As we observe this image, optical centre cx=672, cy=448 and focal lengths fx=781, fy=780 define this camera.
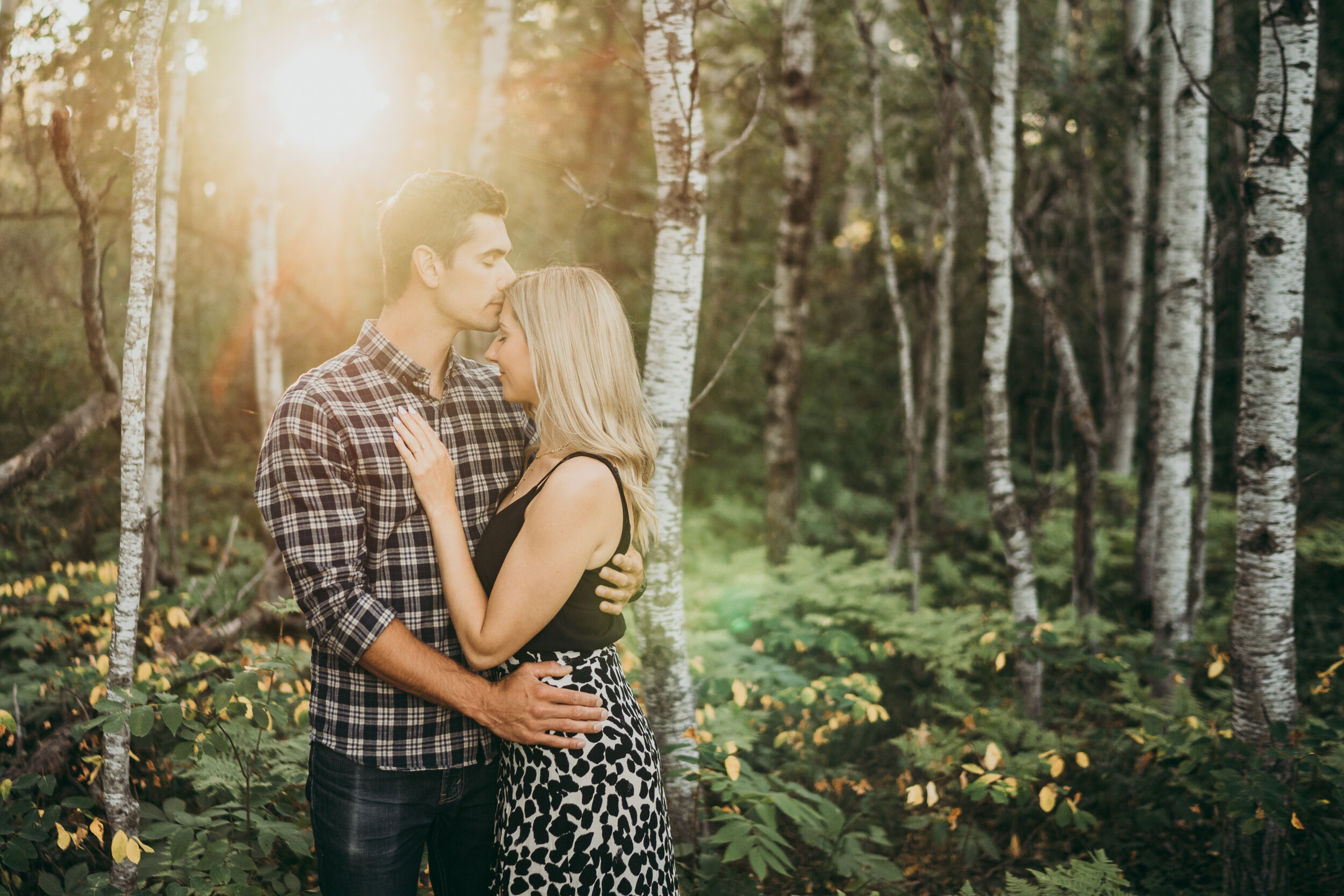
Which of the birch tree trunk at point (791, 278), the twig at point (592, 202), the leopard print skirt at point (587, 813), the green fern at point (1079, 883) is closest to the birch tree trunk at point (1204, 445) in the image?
the birch tree trunk at point (791, 278)

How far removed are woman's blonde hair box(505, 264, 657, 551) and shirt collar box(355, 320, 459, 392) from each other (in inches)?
15.1

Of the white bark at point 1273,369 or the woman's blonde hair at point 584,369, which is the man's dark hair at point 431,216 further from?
the white bark at point 1273,369

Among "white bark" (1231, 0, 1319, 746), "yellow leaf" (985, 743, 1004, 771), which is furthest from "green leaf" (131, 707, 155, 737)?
"white bark" (1231, 0, 1319, 746)

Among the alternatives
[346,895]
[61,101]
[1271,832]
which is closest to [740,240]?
[61,101]

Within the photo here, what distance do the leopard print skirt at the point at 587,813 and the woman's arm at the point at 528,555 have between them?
180mm

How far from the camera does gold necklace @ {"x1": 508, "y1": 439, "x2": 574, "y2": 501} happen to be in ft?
7.48

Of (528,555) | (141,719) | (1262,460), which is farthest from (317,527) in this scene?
(1262,460)

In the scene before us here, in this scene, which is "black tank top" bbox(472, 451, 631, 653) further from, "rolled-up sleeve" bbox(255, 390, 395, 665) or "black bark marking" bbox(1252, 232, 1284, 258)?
"black bark marking" bbox(1252, 232, 1284, 258)

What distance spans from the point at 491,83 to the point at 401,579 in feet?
16.7

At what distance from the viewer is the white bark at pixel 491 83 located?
20.1ft

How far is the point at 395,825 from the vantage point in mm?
2238

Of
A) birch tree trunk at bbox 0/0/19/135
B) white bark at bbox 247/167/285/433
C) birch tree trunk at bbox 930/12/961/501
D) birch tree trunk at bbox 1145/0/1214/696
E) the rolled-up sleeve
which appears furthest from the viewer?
birch tree trunk at bbox 930/12/961/501

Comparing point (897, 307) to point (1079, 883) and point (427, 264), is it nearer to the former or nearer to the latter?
point (1079, 883)

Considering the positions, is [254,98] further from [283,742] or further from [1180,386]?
[1180,386]
